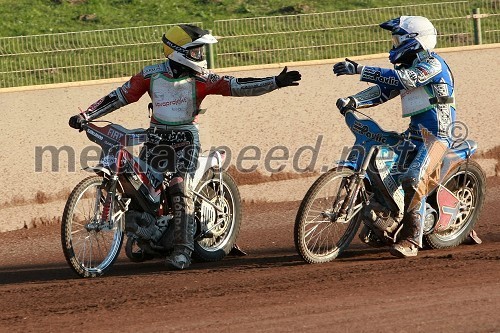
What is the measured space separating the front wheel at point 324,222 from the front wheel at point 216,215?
109cm

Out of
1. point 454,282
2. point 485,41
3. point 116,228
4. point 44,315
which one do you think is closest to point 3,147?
point 116,228

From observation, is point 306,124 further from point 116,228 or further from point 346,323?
point 346,323

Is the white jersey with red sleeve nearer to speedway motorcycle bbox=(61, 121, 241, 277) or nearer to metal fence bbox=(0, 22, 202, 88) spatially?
speedway motorcycle bbox=(61, 121, 241, 277)

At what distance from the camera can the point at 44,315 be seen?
23.7 ft

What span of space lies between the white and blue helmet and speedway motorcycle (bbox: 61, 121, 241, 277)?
1997 millimetres

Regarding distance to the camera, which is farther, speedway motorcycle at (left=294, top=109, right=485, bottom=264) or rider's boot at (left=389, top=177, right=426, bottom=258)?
rider's boot at (left=389, top=177, right=426, bottom=258)

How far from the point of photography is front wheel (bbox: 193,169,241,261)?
9.30m

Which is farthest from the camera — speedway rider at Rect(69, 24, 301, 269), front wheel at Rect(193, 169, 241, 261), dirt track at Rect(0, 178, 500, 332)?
front wheel at Rect(193, 169, 241, 261)

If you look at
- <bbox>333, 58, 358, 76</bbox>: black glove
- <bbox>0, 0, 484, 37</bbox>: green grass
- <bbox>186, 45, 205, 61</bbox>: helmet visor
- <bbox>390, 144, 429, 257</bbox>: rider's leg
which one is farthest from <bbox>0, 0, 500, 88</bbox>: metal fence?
<bbox>0, 0, 484, 37</bbox>: green grass

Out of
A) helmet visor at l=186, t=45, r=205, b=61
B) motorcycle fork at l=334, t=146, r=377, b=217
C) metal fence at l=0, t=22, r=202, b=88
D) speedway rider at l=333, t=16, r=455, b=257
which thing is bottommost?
motorcycle fork at l=334, t=146, r=377, b=217

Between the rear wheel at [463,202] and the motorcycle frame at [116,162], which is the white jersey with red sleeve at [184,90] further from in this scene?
the rear wheel at [463,202]

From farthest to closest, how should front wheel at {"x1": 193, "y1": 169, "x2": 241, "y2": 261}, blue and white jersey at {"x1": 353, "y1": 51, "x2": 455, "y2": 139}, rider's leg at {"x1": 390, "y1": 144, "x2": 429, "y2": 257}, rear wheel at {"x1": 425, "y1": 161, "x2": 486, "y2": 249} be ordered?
rear wheel at {"x1": 425, "y1": 161, "x2": 486, "y2": 249}, front wheel at {"x1": 193, "y1": 169, "x2": 241, "y2": 261}, rider's leg at {"x1": 390, "y1": 144, "x2": 429, "y2": 257}, blue and white jersey at {"x1": 353, "y1": 51, "x2": 455, "y2": 139}

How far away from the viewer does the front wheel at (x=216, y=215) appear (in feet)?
30.5

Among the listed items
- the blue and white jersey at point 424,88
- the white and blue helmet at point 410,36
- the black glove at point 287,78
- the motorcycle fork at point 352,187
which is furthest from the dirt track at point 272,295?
the white and blue helmet at point 410,36
